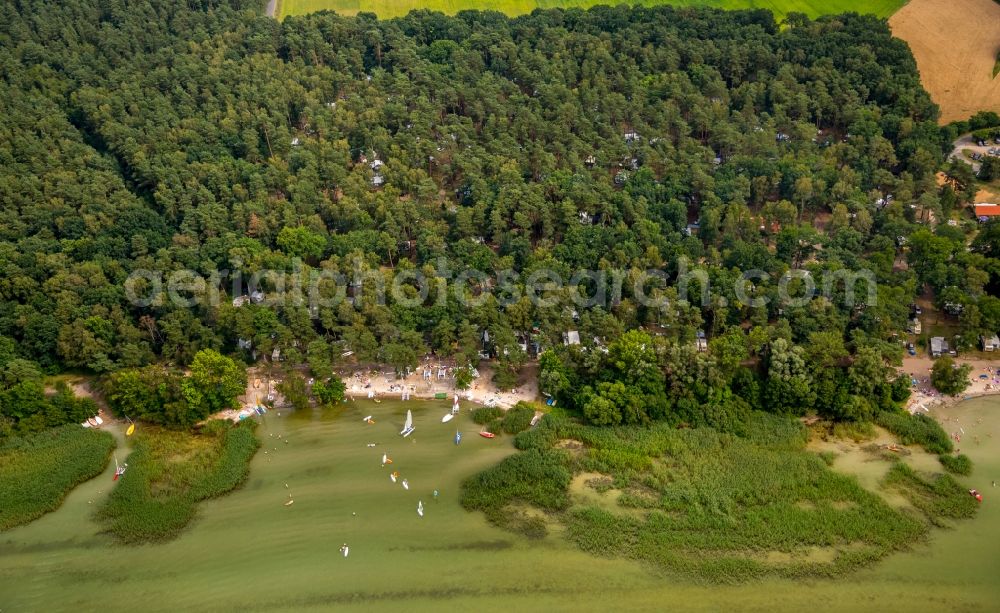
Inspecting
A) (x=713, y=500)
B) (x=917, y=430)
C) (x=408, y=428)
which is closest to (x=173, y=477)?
(x=408, y=428)

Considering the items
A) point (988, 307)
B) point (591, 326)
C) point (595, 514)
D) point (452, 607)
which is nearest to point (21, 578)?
point (452, 607)

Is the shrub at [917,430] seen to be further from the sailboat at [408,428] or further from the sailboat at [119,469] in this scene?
the sailboat at [119,469]

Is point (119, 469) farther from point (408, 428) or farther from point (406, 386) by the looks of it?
point (406, 386)

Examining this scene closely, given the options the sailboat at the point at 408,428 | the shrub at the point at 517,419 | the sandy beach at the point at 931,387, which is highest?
the sandy beach at the point at 931,387

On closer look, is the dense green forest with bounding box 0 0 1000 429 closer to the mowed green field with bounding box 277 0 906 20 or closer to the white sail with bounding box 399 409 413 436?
the white sail with bounding box 399 409 413 436

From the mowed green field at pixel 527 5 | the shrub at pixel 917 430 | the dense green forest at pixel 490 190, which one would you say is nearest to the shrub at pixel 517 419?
the dense green forest at pixel 490 190

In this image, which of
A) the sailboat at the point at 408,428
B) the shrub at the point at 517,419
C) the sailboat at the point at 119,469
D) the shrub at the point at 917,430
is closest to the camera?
the shrub at the point at 917,430
